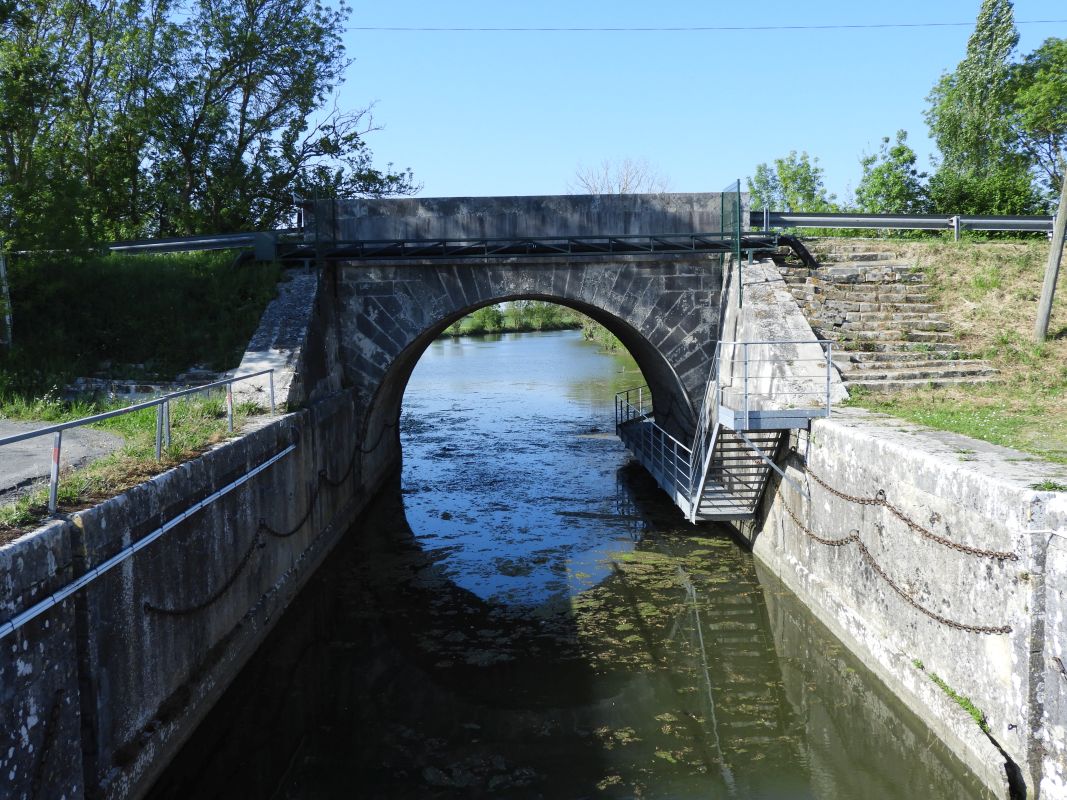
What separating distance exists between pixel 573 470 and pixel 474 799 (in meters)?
12.2

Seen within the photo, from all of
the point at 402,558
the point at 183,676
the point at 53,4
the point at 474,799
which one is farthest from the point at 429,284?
the point at 53,4

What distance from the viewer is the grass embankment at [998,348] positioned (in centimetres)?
915

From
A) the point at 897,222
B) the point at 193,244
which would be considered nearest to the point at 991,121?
the point at 897,222

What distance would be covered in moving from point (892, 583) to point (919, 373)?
4.66m

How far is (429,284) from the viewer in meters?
14.2

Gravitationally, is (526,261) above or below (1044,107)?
below

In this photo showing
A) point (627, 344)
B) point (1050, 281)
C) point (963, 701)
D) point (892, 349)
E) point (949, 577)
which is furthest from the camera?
point (627, 344)

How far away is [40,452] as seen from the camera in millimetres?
7992

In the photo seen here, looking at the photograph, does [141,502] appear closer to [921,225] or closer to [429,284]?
[429,284]

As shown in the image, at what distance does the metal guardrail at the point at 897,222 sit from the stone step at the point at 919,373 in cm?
387

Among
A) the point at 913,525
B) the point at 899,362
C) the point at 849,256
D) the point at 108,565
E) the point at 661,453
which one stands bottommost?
the point at 661,453

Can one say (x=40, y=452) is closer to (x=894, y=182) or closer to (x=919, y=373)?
(x=919, y=373)

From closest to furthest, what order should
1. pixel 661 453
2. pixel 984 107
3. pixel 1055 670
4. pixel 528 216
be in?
pixel 1055 670 → pixel 528 216 → pixel 661 453 → pixel 984 107

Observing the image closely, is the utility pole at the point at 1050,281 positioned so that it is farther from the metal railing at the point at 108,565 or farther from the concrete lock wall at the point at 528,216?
the metal railing at the point at 108,565
